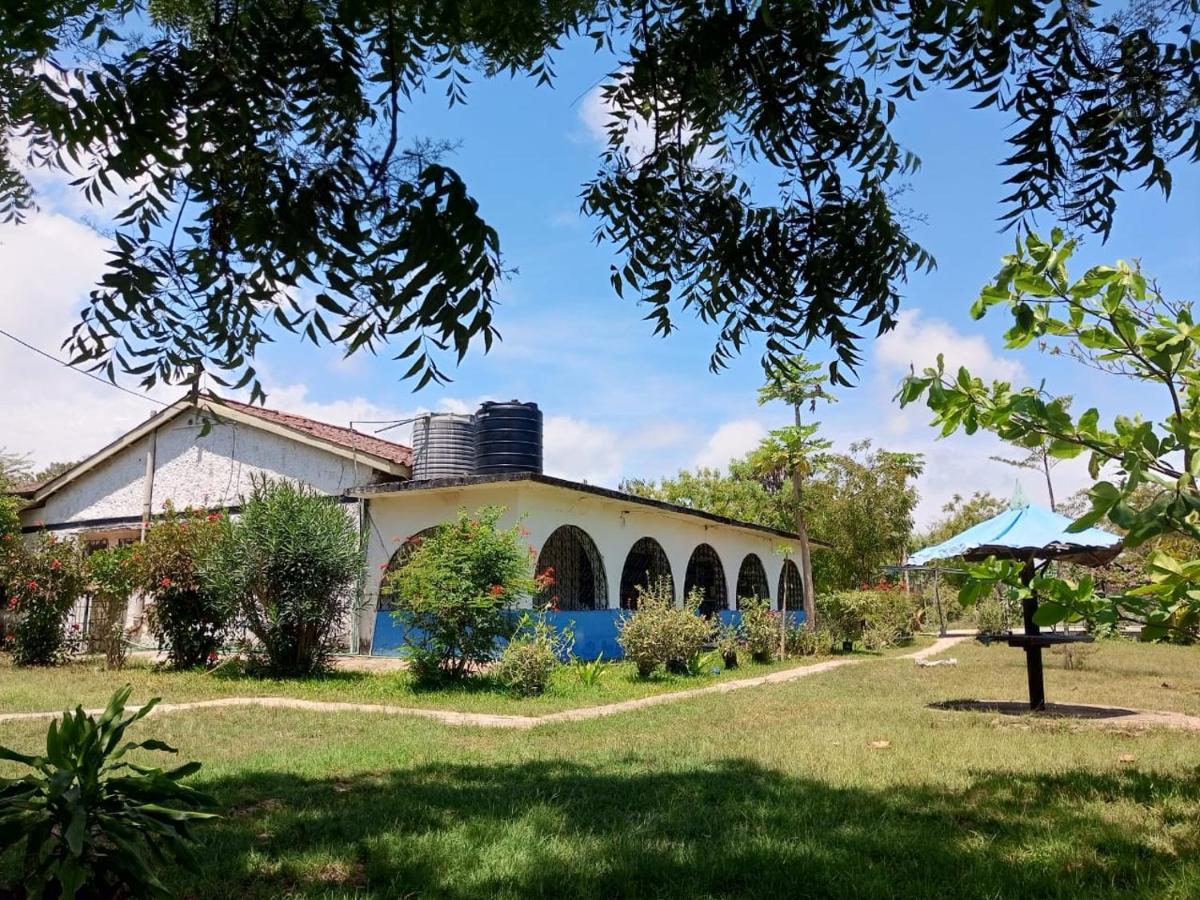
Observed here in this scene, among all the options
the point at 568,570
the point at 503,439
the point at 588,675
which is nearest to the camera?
the point at 588,675

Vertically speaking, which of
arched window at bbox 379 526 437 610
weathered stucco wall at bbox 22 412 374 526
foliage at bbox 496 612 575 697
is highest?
weathered stucco wall at bbox 22 412 374 526

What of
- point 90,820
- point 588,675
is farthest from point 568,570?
point 90,820

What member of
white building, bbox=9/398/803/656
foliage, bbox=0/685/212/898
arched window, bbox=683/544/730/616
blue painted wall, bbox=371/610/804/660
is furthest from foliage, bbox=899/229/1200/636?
arched window, bbox=683/544/730/616

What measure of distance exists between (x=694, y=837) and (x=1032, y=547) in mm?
7767

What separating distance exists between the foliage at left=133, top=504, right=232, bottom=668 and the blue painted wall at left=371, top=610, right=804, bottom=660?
9.44 feet

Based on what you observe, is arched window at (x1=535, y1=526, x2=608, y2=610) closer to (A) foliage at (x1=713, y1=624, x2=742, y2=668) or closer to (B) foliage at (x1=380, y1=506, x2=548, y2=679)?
(A) foliage at (x1=713, y1=624, x2=742, y2=668)

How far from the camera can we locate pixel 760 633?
18.5 m

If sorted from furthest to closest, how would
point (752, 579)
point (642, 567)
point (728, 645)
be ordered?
1. point (752, 579)
2. point (642, 567)
3. point (728, 645)

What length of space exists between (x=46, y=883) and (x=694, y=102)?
3.78m

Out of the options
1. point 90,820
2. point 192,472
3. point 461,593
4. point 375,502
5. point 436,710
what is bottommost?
point 436,710

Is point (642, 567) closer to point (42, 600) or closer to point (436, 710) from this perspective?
point (436, 710)

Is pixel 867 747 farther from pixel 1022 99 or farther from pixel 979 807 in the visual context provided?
pixel 1022 99

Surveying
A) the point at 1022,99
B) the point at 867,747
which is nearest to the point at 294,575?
the point at 867,747

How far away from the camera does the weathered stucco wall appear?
17.5 meters
